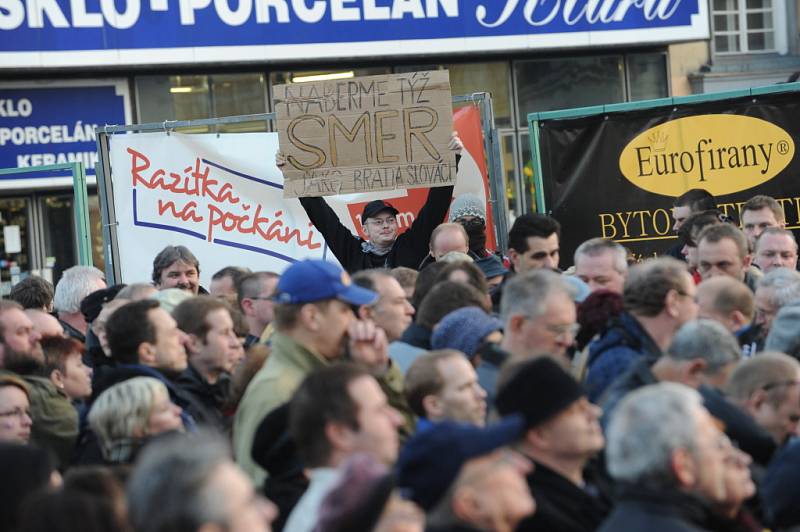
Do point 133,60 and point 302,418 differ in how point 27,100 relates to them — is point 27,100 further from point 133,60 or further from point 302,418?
point 302,418

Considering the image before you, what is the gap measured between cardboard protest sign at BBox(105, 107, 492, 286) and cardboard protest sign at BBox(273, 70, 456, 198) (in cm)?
126

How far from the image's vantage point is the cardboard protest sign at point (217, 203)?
11.0 metres

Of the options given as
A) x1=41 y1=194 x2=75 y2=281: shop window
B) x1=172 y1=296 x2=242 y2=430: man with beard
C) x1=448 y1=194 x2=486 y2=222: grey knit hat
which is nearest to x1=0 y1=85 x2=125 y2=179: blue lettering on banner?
x1=41 y1=194 x2=75 y2=281: shop window

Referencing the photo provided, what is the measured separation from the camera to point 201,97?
18.1 metres

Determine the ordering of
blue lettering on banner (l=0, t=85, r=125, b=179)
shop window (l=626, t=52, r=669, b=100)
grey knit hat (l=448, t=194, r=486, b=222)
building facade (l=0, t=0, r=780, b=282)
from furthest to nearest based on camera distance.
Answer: shop window (l=626, t=52, r=669, b=100)
blue lettering on banner (l=0, t=85, r=125, b=179)
building facade (l=0, t=0, r=780, b=282)
grey knit hat (l=448, t=194, r=486, b=222)

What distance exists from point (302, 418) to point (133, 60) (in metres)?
13.5

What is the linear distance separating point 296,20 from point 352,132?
8.02 meters

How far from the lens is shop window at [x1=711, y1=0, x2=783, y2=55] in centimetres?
2048

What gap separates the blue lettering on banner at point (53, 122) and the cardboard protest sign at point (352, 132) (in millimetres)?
7732

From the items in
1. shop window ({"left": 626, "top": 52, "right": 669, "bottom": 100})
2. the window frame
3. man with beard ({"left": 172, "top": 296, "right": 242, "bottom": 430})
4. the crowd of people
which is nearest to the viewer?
the crowd of people

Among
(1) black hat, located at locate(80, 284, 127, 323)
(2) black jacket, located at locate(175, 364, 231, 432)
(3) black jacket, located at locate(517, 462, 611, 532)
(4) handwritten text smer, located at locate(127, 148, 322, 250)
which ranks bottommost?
(3) black jacket, located at locate(517, 462, 611, 532)

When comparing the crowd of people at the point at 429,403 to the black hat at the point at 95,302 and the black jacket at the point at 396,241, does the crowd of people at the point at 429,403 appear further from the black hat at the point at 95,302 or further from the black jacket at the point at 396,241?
the black jacket at the point at 396,241

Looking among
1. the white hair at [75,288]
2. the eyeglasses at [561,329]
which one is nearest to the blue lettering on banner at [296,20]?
the white hair at [75,288]

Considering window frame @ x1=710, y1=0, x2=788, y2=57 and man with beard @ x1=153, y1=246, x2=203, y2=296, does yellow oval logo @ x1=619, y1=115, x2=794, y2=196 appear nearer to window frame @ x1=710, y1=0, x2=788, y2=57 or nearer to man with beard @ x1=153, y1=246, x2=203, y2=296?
man with beard @ x1=153, y1=246, x2=203, y2=296
